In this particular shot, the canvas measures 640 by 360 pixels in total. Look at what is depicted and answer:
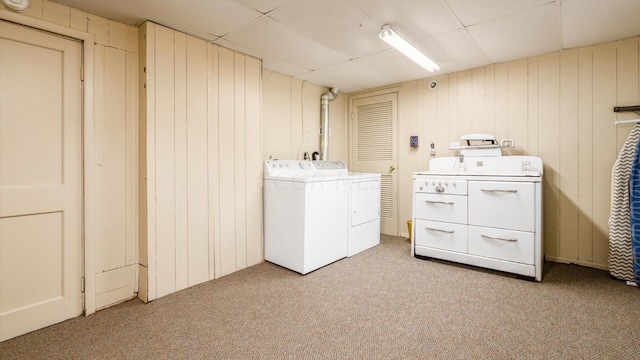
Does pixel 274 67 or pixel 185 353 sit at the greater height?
pixel 274 67

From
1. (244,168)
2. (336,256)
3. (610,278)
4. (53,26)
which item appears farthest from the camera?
(336,256)

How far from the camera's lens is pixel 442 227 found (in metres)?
3.09

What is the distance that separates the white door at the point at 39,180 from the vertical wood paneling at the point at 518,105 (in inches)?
160

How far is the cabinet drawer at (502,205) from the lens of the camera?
2602 millimetres

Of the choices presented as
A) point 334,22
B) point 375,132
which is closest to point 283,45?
point 334,22

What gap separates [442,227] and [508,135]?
1.33 m

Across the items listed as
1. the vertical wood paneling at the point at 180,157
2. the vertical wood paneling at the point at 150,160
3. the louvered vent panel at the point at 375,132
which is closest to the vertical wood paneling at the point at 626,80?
the louvered vent panel at the point at 375,132

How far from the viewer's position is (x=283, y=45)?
9.18 feet

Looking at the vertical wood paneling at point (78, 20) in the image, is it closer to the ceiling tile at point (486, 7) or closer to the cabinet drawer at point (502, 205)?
the ceiling tile at point (486, 7)

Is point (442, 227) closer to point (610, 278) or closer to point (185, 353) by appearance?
point (610, 278)

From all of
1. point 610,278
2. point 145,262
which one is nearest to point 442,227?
point 610,278

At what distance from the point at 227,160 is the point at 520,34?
9.53 feet

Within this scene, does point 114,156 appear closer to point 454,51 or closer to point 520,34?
point 454,51

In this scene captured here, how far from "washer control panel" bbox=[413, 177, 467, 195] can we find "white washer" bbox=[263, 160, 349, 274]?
810 millimetres
